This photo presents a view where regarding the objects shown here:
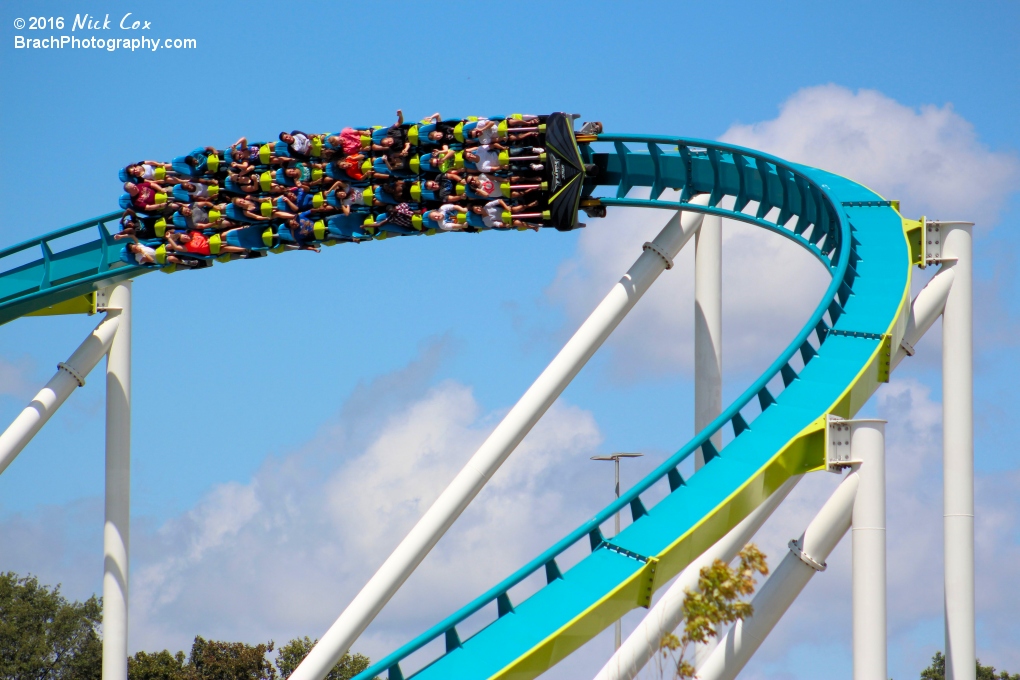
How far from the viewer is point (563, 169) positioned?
1346cm

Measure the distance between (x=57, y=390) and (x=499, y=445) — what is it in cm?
547

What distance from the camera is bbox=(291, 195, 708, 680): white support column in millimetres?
12250

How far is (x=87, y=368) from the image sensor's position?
51.5 feet

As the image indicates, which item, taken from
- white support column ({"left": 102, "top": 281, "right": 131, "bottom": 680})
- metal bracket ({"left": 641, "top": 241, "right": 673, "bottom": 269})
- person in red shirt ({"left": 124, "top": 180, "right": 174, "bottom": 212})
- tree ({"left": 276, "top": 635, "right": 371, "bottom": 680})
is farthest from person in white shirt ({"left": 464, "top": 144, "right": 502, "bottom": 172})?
tree ({"left": 276, "top": 635, "right": 371, "bottom": 680})

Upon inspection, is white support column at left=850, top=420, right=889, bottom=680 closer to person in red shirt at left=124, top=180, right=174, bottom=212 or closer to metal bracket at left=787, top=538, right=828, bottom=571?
metal bracket at left=787, top=538, right=828, bottom=571

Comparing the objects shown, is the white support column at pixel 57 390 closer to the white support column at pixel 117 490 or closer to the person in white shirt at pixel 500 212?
the white support column at pixel 117 490

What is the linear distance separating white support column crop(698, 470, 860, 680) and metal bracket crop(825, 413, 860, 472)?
123mm

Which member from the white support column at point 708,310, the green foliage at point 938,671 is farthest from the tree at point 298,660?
the white support column at point 708,310

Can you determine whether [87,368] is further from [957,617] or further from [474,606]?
[957,617]

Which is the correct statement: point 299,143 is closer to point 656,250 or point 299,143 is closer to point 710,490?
point 656,250

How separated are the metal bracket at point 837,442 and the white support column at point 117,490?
28.8 feet

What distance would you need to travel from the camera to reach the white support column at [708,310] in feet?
44.8

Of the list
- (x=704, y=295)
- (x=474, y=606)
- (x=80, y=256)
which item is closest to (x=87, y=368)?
(x=80, y=256)

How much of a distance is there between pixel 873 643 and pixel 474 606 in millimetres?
2493
